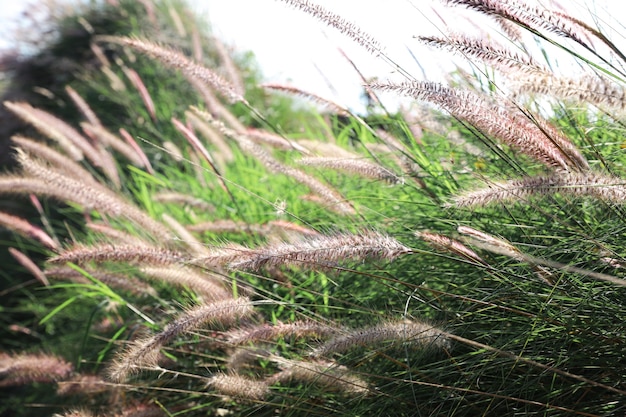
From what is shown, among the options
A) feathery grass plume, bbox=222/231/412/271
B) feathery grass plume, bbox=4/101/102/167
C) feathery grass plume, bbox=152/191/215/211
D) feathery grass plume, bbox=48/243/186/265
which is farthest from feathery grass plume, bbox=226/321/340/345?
feathery grass plume, bbox=4/101/102/167

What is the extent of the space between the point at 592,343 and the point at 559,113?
3.09 feet

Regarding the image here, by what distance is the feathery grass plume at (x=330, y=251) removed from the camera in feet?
4.38

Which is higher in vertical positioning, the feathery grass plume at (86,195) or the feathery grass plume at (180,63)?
the feathery grass plume at (180,63)

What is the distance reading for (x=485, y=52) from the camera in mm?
1318

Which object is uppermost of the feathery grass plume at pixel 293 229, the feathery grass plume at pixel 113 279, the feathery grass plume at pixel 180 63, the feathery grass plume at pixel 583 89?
the feathery grass plume at pixel 583 89

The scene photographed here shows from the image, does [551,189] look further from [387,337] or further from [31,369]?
[31,369]

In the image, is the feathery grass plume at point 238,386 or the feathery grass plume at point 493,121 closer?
the feathery grass plume at point 493,121

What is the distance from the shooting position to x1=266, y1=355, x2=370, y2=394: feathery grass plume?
1.50 meters

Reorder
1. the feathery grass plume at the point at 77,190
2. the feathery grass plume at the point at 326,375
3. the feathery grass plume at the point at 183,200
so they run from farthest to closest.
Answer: the feathery grass plume at the point at 183,200 → the feathery grass plume at the point at 77,190 → the feathery grass plume at the point at 326,375

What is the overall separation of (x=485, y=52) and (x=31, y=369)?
5.08ft

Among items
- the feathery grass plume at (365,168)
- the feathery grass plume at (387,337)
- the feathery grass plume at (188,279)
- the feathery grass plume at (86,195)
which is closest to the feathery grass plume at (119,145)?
the feathery grass plume at (86,195)

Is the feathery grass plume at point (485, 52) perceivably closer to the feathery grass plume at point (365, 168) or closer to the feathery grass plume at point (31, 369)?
the feathery grass plume at point (365, 168)

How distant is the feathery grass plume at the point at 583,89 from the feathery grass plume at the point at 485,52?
0.04 meters

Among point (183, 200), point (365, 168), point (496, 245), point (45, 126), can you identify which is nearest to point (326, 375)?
point (496, 245)
